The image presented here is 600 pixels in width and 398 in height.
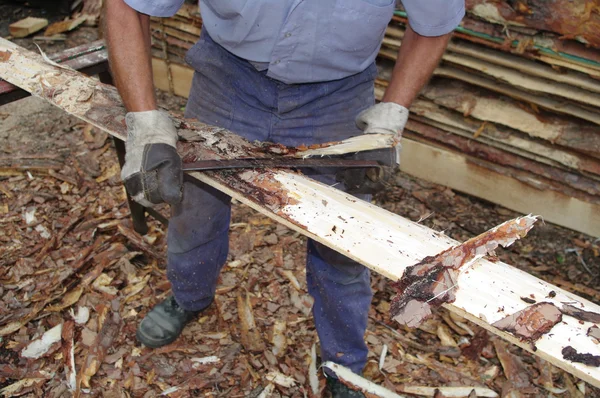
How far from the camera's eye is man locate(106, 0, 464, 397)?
7.10 ft

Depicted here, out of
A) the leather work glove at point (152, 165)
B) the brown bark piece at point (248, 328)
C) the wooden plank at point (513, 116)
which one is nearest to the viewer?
the leather work glove at point (152, 165)

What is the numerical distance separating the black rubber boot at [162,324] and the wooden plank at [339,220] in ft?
3.62

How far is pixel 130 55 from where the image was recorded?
7.22 ft

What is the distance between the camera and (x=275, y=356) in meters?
2.96

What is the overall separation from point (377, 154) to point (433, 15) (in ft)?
2.22

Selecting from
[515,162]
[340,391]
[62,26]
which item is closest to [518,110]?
[515,162]

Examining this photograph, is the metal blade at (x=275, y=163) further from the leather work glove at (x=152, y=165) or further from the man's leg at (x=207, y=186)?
the man's leg at (x=207, y=186)

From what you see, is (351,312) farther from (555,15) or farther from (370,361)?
(555,15)

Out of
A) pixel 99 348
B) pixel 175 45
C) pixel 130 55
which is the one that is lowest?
pixel 99 348

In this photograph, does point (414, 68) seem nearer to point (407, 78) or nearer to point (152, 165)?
point (407, 78)

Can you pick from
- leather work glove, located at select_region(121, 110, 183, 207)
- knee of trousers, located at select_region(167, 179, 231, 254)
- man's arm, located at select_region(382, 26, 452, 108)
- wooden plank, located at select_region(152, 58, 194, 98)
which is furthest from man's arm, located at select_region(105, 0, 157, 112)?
wooden plank, located at select_region(152, 58, 194, 98)

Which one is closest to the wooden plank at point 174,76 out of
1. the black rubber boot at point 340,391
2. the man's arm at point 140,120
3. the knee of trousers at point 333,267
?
the man's arm at point 140,120

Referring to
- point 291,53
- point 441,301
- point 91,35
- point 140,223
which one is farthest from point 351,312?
point 91,35

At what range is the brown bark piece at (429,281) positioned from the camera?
1647mm
